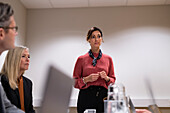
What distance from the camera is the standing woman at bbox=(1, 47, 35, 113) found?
1695 millimetres

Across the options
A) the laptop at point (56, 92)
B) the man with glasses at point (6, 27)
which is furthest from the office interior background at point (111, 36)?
the laptop at point (56, 92)

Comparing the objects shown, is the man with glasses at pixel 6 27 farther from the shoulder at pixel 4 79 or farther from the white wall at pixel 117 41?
the white wall at pixel 117 41

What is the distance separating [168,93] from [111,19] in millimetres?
1785

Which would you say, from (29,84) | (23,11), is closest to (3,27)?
(29,84)

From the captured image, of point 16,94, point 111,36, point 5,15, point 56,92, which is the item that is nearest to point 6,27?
point 5,15

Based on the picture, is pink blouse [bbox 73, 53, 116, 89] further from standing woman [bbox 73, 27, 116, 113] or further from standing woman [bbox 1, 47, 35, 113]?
standing woman [bbox 1, 47, 35, 113]

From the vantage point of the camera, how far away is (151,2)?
12.0ft

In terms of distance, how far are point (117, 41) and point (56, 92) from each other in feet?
10.6

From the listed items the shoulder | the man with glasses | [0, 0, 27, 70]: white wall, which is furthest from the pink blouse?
[0, 0, 27, 70]: white wall

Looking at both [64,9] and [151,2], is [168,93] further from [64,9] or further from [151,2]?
[64,9]

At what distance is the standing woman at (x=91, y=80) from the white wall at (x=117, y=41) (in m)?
1.46

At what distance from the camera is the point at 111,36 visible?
3.75 meters

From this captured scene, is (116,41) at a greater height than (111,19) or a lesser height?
lesser

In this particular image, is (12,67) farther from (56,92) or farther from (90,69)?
(56,92)
